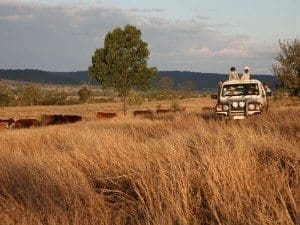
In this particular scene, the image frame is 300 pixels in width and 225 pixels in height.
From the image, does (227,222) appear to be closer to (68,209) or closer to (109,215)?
(109,215)

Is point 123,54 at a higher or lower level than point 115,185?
higher

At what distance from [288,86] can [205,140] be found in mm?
30901

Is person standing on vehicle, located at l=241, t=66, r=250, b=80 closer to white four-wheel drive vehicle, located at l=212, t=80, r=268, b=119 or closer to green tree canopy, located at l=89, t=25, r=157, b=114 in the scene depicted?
white four-wheel drive vehicle, located at l=212, t=80, r=268, b=119

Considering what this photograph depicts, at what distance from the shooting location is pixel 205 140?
9289mm

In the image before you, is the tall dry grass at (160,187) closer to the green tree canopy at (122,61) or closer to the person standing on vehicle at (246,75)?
the person standing on vehicle at (246,75)

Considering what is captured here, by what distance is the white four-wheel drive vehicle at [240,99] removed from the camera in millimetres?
19562

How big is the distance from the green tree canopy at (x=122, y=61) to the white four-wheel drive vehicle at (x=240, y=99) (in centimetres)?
1801

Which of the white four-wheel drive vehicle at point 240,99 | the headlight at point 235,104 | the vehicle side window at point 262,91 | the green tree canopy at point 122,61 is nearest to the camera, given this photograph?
the white four-wheel drive vehicle at point 240,99

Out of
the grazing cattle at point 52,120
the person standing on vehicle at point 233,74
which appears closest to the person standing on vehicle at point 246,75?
the person standing on vehicle at point 233,74

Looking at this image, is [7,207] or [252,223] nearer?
[252,223]

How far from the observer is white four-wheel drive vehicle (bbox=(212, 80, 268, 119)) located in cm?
1956

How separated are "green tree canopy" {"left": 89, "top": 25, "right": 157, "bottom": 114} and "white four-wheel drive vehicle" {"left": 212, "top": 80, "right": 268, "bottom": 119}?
59.1 ft

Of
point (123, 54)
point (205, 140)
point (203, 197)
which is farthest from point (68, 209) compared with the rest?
point (123, 54)

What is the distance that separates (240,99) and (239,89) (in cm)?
101
